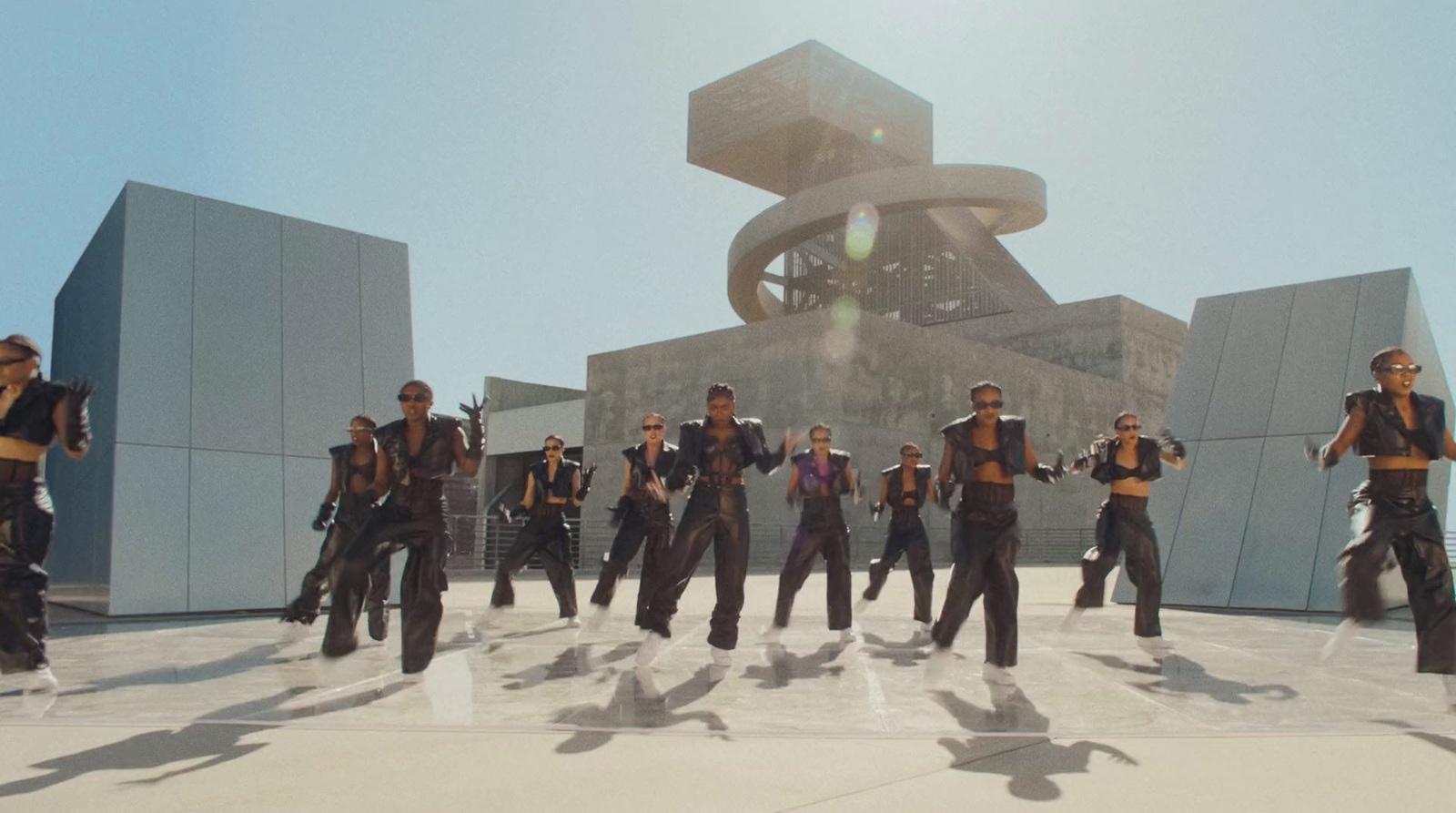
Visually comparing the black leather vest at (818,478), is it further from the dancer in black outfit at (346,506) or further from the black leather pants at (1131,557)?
the dancer in black outfit at (346,506)

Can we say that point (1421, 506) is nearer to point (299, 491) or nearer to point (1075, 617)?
point (1075, 617)

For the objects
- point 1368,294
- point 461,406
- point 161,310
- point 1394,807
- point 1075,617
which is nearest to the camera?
point 1394,807

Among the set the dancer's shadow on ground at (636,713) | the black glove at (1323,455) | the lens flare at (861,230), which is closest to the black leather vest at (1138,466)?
the black glove at (1323,455)

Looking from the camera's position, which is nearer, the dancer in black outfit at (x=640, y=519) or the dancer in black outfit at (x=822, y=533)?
the dancer in black outfit at (x=822, y=533)

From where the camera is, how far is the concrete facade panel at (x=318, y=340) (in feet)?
37.4

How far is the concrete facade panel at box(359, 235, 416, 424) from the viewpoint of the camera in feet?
39.0

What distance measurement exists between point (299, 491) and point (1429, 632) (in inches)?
406

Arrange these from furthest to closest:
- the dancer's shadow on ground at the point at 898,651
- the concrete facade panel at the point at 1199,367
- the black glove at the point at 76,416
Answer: the concrete facade panel at the point at 1199,367, the dancer's shadow on ground at the point at 898,651, the black glove at the point at 76,416

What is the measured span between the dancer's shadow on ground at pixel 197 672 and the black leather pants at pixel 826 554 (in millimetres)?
3727

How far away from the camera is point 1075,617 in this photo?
880cm

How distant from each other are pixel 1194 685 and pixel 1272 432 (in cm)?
716

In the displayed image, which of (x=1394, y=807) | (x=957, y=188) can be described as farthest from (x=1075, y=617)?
(x=957, y=188)

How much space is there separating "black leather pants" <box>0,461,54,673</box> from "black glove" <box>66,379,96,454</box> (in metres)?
0.25

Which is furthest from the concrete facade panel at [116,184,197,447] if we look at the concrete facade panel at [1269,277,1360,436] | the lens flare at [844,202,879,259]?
the lens flare at [844,202,879,259]
